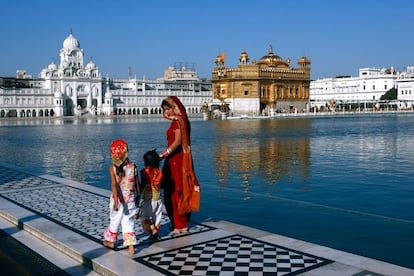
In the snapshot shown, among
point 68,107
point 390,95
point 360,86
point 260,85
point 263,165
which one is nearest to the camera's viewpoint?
point 263,165

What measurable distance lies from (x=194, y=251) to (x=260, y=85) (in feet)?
238

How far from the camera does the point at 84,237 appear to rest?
733 cm

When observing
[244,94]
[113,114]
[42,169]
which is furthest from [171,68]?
[42,169]

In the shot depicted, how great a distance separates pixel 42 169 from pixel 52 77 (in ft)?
322

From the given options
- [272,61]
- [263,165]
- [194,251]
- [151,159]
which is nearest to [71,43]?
[272,61]

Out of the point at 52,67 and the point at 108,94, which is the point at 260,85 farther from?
the point at 52,67

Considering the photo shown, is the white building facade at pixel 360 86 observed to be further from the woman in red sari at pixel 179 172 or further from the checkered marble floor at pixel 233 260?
the checkered marble floor at pixel 233 260

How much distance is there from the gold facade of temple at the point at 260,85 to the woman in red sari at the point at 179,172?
69438mm

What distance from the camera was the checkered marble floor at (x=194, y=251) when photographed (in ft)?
19.4

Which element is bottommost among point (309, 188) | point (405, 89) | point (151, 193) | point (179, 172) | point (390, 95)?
point (309, 188)

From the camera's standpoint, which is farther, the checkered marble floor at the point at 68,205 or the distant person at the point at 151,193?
the checkered marble floor at the point at 68,205

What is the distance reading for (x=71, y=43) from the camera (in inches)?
4574

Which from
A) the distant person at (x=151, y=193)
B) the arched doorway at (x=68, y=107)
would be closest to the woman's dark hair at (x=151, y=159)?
the distant person at (x=151, y=193)

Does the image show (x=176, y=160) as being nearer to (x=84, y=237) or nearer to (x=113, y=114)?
(x=84, y=237)
